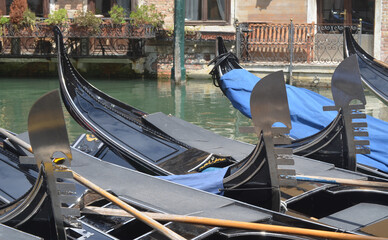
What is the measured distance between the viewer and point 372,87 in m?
3.61

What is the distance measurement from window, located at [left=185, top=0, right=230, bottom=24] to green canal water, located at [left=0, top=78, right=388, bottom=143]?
83 centimetres

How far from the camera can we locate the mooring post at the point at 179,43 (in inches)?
279

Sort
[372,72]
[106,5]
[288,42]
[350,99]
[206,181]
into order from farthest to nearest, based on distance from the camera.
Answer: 1. [106,5]
2. [288,42]
3. [372,72]
4. [350,99]
5. [206,181]

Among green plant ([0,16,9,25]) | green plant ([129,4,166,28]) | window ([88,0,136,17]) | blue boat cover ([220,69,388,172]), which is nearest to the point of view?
blue boat cover ([220,69,388,172])

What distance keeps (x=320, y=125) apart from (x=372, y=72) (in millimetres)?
738

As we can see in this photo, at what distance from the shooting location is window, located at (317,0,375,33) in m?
7.63

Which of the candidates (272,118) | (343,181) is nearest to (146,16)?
(343,181)

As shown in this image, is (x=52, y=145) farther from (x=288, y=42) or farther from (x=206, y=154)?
(x=288, y=42)

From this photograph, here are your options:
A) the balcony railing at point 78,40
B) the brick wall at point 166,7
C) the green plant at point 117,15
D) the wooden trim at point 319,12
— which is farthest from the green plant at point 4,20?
the wooden trim at point 319,12

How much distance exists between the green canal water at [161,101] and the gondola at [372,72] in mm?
1101

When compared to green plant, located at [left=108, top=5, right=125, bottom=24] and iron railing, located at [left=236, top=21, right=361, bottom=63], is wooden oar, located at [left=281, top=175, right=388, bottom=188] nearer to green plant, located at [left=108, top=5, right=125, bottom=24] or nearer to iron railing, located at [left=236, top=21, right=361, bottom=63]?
iron railing, located at [left=236, top=21, right=361, bottom=63]

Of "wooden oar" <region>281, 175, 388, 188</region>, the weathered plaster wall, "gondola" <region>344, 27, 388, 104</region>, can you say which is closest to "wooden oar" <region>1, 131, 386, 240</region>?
"wooden oar" <region>281, 175, 388, 188</region>

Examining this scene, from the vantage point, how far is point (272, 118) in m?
1.82

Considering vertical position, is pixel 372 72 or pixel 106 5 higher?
pixel 106 5
